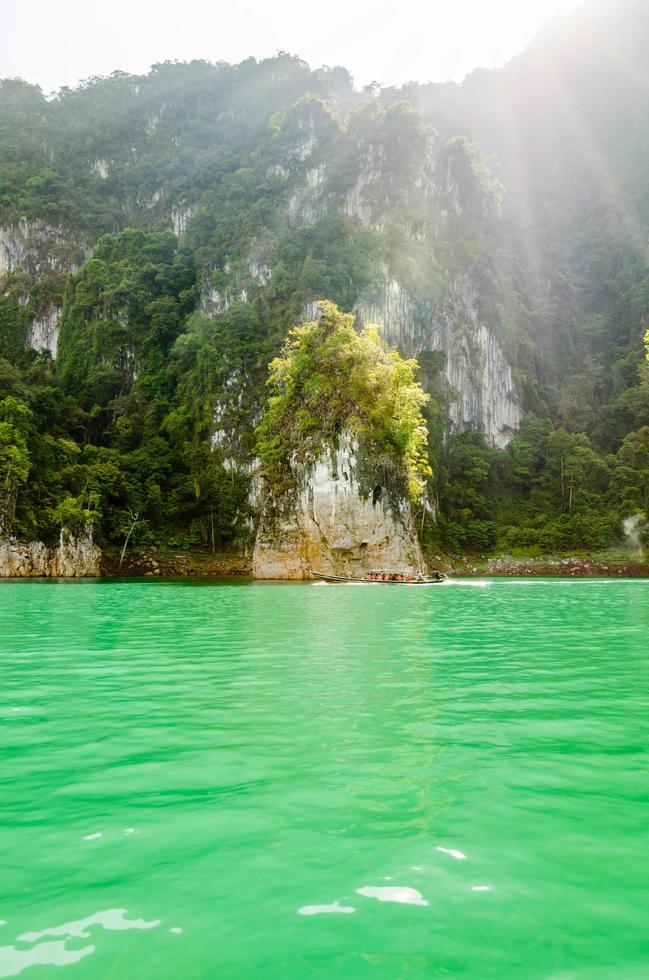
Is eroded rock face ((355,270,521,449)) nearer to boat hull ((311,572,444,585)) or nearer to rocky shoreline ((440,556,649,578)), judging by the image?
rocky shoreline ((440,556,649,578))

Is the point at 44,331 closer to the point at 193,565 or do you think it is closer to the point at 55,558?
the point at 55,558

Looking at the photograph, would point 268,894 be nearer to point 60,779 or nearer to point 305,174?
point 60,779

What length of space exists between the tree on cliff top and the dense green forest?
169 centimetres

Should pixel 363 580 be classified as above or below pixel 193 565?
below

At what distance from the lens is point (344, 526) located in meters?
39.2

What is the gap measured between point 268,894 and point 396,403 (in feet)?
126

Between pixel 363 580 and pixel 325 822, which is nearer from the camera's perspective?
pixel 325 822

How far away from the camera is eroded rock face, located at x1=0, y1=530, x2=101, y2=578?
1628 inches

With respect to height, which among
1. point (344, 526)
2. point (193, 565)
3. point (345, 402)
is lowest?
point (193, 565)

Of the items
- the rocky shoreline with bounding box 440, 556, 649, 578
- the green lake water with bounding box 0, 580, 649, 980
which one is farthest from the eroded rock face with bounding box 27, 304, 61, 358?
the green lake water with bounding box 0, 580, 649, 980

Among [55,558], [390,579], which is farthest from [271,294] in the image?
[390,579]

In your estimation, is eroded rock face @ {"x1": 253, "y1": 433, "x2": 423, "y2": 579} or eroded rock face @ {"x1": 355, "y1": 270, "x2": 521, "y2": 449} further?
eroded rock face @ {"x1": 355, "y1": 270, "x2": 521, "y2": 449}

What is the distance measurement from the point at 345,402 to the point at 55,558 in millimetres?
21387

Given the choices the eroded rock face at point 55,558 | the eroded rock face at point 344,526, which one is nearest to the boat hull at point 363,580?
the eroded rock face at point 344,526
